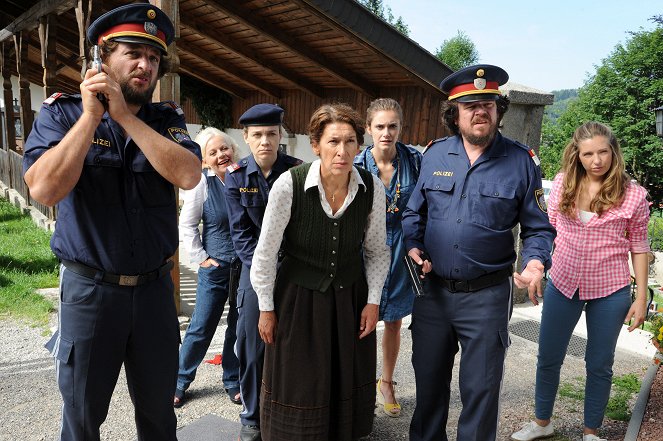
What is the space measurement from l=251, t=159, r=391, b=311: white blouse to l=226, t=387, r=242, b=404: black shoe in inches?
51.4

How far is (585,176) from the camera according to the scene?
10.3ft

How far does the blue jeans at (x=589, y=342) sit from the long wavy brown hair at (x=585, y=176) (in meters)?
0.50

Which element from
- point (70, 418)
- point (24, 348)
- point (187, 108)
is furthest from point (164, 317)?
point (187, 108)

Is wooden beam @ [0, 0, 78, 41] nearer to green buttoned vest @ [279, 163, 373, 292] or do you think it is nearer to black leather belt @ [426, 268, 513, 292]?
green buttoned vest @ [279, 163, 373, 292]

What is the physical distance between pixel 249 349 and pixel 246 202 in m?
0.85

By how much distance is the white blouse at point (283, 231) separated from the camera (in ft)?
8.08

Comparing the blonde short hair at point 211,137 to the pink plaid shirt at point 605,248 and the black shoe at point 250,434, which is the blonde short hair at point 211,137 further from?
the pink plaid shirt at point 605,248

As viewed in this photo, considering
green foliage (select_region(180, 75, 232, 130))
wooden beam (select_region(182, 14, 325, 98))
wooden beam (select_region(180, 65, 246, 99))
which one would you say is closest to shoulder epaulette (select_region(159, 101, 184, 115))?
wooden beam (select_region(182, 14, 325, 98))

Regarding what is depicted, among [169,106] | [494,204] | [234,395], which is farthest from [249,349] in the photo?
[494,204]

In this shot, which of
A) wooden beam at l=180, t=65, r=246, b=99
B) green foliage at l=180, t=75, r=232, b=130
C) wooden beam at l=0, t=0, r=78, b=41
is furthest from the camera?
green foliage at l=180, t=75, r=232, b=130

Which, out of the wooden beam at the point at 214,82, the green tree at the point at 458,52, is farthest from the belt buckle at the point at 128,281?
the green tree at the point at 458,52

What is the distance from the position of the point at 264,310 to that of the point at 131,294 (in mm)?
695

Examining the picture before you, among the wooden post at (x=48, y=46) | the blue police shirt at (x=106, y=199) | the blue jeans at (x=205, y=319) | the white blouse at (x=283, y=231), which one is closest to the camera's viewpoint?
the blue police shirt at (x=106, y=199)

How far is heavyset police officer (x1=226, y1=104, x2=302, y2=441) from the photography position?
2928 mm
